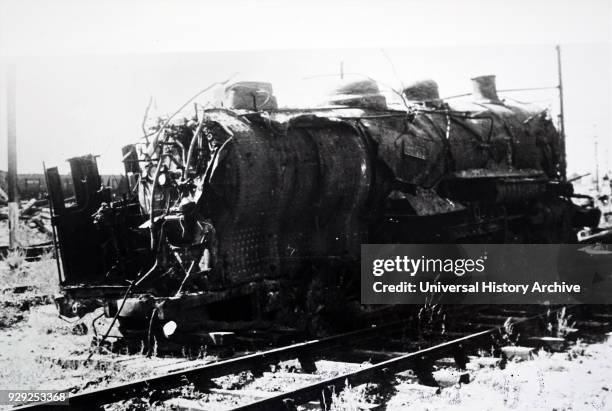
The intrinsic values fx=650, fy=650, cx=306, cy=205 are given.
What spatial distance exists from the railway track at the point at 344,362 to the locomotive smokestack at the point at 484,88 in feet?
13.2

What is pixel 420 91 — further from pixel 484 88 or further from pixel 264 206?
pixel 264 206

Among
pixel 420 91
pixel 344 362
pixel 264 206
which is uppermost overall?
pixel 420 91

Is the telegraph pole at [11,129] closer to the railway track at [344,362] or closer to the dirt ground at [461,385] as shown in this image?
the dirt ground at [461,385]

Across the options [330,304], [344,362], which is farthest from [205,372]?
[330,304]

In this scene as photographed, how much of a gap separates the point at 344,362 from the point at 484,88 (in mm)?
6419

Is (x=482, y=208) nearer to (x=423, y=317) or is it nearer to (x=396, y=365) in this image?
(x=423, y=317)

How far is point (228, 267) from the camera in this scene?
6605 mm

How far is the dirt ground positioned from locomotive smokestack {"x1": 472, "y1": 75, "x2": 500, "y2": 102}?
5.18 meters

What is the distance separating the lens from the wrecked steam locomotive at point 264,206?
254 inches

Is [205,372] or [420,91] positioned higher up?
[420,91]

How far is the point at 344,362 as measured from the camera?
21.2 feet

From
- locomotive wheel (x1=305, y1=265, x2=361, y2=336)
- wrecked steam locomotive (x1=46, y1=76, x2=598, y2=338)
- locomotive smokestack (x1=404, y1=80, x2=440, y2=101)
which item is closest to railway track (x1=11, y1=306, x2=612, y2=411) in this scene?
locomotive wheel (x1=305, y1=265, x2=361, y2=336)

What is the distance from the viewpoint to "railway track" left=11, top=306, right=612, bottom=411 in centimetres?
484

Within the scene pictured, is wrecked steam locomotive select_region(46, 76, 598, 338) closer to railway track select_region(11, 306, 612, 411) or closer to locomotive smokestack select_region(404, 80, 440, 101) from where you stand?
locomotive smokestack select_region(404, 80, 440, 101)
